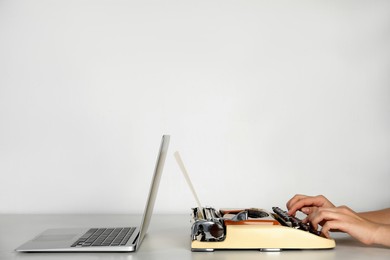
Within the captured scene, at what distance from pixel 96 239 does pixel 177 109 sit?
2.42 ft

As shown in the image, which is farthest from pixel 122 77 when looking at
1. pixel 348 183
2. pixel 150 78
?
pixel 348 183

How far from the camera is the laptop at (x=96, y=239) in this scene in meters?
1.30

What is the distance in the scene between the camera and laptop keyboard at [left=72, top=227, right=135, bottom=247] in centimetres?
134

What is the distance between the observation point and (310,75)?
2.04 meters

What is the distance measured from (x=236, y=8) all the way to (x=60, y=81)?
69 cm

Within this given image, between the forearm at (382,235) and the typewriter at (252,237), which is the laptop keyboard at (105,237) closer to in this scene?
the typewriter at (252,237)

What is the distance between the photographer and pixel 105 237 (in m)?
1.42

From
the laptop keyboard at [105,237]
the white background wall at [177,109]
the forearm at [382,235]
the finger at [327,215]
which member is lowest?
the forearm at [382,235]

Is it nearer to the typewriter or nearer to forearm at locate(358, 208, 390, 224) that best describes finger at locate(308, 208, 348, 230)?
the typewriter

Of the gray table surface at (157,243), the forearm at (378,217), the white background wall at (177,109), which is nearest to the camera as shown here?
the gray table surface at (157,243)

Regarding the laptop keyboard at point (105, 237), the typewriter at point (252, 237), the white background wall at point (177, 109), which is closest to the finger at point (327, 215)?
the typewriter at point (252, 237)

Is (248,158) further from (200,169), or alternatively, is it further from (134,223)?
(134,223)

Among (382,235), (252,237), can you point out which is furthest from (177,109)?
(382,235)

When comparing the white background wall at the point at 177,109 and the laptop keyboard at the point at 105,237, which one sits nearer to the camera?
the laptop keyboard at the point at 105,237
